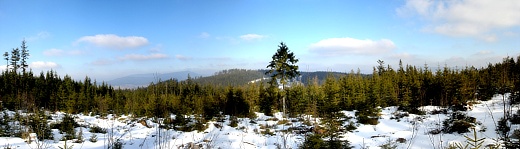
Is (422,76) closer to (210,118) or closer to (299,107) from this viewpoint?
(299,107)

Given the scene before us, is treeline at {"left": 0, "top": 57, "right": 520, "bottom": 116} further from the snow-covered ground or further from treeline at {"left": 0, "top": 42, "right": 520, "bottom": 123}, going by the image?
the snow-covered ground

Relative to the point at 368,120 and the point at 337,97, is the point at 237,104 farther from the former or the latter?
the point at 368,120

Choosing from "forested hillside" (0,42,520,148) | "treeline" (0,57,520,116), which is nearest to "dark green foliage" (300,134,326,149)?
"forested hillside" (0,42,520,148)

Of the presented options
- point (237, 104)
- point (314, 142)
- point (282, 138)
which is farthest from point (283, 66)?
point (314, 142)

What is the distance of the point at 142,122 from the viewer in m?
24.2

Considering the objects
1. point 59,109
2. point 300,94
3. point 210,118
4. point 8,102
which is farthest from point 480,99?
point 59,109

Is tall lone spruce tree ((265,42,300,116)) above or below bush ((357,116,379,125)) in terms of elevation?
above

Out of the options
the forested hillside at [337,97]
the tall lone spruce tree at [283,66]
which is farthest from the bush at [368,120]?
the tall lone spruce tree at [283,66]

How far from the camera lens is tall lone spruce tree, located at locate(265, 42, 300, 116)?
105 feet

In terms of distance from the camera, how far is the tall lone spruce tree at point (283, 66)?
31.9m

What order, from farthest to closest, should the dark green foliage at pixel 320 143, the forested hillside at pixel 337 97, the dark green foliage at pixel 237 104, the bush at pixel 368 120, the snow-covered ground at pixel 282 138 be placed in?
the dark green foliage at pixel 237 104
the forested hillside at pixel 337 97
the bush at pixel 368 120
the snow-covered ground at pixel 282 138
the dark green foliage at pixel 320 143

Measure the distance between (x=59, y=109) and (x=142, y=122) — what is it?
33205 mm

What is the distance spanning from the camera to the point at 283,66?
32062 millimetres

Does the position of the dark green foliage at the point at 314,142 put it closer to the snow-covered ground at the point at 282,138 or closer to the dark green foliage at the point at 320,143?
the dark green foliage at the point at 320,143
